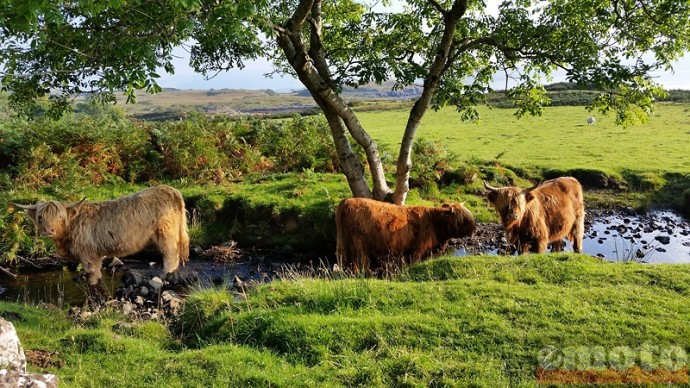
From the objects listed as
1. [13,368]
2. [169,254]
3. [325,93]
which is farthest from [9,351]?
[325,93]

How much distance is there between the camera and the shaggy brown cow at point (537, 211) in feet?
33.4

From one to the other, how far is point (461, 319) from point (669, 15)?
7286mm

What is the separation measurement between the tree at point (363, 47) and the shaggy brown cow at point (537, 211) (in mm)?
2022

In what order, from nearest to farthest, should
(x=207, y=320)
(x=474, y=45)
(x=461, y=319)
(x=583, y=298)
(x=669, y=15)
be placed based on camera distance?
(x=461, y=319)
(x=583, y=298)
(x=207, y=320)
(x=669, y=15)
(x=474, y=45)

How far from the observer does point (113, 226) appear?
10586 millimetres

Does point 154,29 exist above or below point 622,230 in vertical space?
above

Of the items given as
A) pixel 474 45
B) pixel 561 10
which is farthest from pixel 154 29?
pixel 561 10

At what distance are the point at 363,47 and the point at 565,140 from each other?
19.7m

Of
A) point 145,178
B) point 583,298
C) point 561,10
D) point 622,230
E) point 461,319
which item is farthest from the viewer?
point 145,178

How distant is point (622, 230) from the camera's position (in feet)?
48.4

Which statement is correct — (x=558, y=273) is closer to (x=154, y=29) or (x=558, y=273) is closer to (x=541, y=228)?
(x=541, y=228)

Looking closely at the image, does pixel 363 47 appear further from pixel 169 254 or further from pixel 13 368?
pixel 13 368

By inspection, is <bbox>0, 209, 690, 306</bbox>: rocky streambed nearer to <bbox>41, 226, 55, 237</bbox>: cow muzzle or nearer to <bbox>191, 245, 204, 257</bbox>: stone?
<bbox>191, 245, 204, 257</bbox>: stone

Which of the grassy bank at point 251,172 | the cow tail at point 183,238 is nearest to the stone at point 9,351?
the cow tail at point 183,238
